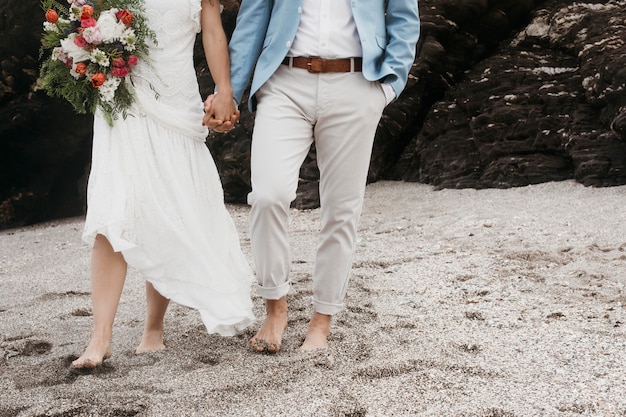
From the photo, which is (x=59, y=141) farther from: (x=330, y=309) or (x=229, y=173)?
(x=330, y=309)

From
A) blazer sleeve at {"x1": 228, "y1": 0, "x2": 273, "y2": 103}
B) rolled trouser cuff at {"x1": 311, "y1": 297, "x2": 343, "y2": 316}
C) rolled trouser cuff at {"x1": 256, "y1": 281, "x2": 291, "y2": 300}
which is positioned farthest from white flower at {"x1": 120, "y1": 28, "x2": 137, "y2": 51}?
rolled trouser cuff at {"x1": 311, "y1": 297, "x2": 343, "y2": 316}

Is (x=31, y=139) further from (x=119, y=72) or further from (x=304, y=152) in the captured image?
(x=304, y=152)

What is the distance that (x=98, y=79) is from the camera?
117 inches

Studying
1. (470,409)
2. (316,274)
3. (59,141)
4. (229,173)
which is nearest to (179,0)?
(316,274)

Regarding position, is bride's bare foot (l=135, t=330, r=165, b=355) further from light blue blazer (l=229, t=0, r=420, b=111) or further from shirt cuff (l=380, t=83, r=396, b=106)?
shirt cuff (l=380, t=83, r=396, b=106)

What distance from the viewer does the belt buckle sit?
10.1 feet

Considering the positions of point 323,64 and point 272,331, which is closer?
point 323,64

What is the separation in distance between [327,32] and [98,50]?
949 millimetres

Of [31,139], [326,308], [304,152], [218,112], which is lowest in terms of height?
[31,139]

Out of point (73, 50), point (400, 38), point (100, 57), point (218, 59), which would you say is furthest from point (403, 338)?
point (73, 50)

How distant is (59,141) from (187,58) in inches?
271

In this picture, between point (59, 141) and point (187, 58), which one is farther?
point (59, 141)

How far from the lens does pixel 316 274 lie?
3.29 m

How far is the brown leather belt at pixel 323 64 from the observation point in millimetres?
3070
